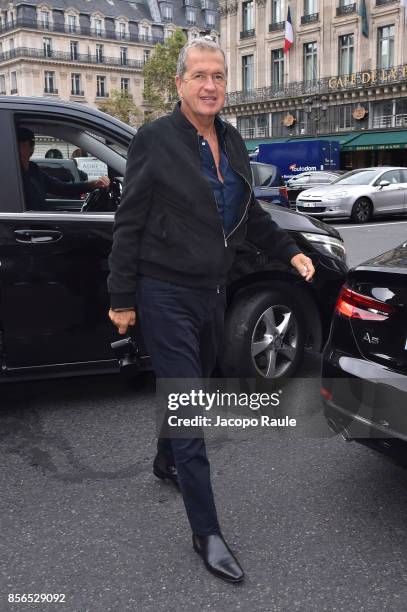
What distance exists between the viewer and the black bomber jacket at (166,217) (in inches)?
100

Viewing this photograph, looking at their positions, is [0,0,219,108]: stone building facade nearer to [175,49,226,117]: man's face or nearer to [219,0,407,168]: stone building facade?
[219,0,407,168]: stone building facade

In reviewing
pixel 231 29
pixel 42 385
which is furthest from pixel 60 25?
pixel 42 385

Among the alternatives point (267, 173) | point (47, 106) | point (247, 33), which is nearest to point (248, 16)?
point (247, 33)

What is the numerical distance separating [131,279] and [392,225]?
15.8 meters

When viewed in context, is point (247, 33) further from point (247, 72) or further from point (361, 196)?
point (361, 196)

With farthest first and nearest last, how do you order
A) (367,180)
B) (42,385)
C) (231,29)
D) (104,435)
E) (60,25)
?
(60,25) → (231,29) → (367,180) → (42,385) → (104,435)

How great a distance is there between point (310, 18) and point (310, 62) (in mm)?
2715

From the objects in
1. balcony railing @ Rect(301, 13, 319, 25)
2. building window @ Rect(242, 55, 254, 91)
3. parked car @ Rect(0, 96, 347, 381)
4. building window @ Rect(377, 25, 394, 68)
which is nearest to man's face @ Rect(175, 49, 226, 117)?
parked car @ Rect(0, 96, 347, 381)

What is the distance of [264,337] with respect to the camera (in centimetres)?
438

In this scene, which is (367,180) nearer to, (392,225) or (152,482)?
(392,225)

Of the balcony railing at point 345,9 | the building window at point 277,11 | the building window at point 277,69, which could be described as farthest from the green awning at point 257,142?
the balcony railing at point 345,9

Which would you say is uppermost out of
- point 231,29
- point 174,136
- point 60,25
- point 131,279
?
point 60,25

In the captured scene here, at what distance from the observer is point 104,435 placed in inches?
154

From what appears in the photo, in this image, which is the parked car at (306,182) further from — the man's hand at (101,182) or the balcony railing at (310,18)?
the balcony railing at (310,18)
